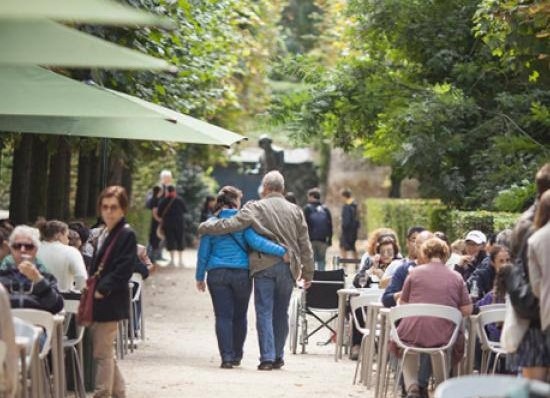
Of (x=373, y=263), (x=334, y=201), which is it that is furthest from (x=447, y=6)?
(x=334, y=201)

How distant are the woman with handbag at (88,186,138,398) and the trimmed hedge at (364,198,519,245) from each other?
22.2 feet

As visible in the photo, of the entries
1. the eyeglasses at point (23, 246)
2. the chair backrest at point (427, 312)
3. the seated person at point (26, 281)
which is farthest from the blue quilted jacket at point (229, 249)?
the eyeglasses at point (23, 246)

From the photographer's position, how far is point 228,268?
15.5m

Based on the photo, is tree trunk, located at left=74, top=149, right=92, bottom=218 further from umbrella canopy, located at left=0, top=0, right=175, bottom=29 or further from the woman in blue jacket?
umbrella canopy, located at left=0, top=0, right=175, bottom=29

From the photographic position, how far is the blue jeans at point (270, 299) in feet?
51.0

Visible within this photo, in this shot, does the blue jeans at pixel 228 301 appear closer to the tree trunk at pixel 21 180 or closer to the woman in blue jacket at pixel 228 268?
the woman in blue jacket at pixel 228 268

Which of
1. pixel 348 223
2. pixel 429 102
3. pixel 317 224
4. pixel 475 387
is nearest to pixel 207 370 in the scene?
pixel 475 387

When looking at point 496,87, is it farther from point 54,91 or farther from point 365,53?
point 54,91

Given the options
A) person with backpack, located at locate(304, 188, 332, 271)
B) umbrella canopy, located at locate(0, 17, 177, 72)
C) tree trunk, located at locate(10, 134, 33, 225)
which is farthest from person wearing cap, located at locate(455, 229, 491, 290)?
person with backpack, located at locate(304, 188, 332, 271)

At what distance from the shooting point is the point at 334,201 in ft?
175

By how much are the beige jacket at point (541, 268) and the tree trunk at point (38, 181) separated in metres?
15.9

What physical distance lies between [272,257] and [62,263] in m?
3.06

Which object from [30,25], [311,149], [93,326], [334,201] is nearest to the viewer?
[30,25]

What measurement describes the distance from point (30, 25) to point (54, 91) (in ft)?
7.49
